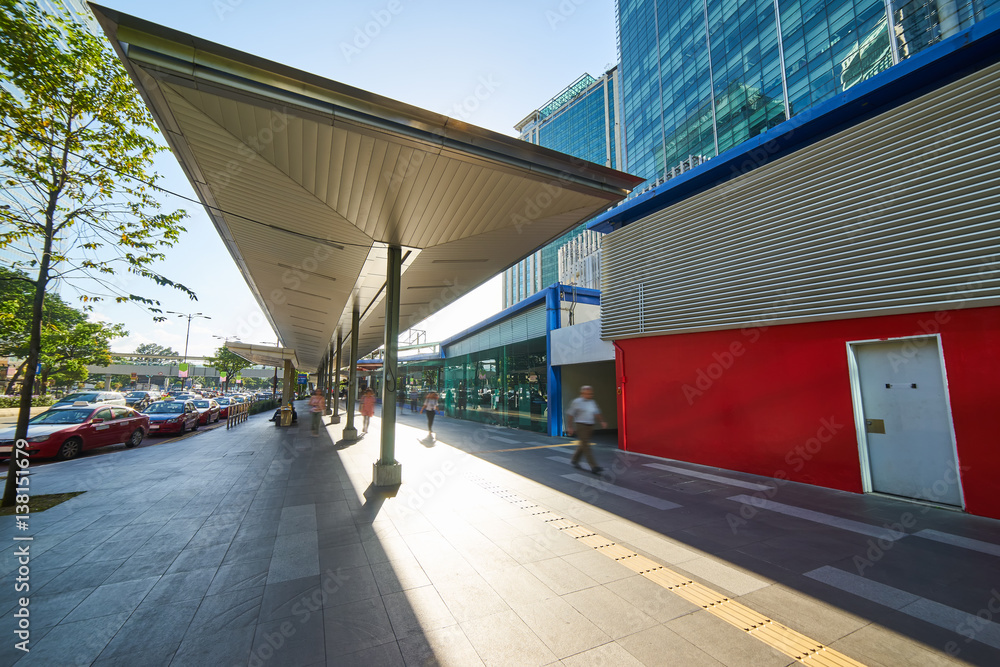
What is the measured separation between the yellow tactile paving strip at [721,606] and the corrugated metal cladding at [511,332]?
11.5 metres

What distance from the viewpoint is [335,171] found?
502 cm

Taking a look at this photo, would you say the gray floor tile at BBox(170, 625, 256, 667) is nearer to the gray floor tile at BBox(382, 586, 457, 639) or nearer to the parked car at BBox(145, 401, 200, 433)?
the gray floor tile at BBox(382, 586, 457, 639)

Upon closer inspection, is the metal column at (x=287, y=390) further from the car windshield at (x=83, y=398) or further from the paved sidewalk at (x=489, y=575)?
the car windshield at (x=83, y=398)

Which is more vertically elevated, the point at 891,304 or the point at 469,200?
the point at 469,200

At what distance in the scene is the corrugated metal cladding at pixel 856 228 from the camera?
5.59 meters

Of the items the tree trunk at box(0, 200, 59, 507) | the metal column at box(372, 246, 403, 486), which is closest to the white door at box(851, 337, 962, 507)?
the metal column at box(372, 246, 403, 486)

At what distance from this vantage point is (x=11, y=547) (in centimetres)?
430

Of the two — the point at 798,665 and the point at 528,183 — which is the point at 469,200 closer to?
the point at 528,183

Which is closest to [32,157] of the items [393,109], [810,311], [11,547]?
[11,547]

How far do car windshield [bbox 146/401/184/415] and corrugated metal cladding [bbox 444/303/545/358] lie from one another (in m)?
13.5

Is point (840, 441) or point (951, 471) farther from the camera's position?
point (840, 441)

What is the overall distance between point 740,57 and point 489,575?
156ft

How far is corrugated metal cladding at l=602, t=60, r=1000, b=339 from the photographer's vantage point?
5.59 m

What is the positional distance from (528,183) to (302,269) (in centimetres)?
612
